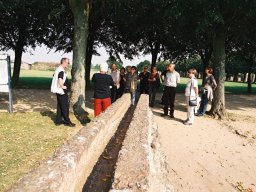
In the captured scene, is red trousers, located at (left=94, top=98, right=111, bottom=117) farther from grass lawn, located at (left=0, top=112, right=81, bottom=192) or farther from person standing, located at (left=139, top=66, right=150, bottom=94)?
person standing, located at (left=139, top=66, right=150, bottom=94)

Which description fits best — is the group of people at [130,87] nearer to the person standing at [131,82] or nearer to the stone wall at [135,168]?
the person standing at [131,82]

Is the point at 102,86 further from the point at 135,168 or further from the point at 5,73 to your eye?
the point at 135,168

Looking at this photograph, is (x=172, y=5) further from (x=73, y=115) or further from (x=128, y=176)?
(x=128, y=176)

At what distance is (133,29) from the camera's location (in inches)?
1118

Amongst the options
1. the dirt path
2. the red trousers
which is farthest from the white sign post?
the dirt path

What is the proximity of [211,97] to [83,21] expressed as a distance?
6819 millimetres

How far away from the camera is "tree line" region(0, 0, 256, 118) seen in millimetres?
14203

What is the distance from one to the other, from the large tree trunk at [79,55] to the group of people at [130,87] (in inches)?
47.7

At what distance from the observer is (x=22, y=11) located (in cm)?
2895

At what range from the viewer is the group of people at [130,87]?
1126 centimetres

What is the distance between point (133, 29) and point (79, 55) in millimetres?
15012

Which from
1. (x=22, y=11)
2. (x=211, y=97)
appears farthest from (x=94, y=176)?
(x=22, y=11)

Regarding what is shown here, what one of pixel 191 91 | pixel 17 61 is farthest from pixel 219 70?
pixel 17 61

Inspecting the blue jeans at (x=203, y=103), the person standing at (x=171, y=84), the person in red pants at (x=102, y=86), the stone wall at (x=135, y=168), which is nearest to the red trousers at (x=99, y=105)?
the person in red pants at (x=102, y=86)
